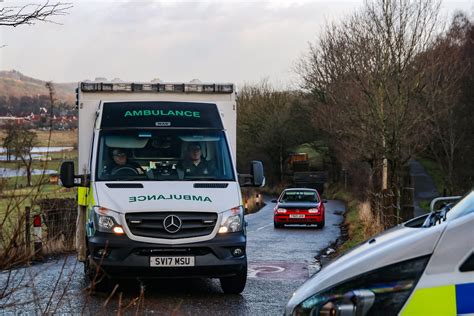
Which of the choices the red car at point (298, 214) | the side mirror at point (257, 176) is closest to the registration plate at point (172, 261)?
the side mirror at point (257, 176)

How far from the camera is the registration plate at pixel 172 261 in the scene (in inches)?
387

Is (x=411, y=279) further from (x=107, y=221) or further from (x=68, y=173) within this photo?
(x=68, y=173)

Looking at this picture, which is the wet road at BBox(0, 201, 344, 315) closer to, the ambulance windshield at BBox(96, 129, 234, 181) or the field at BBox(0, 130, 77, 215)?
the field at BBox(0, 130, 77, 215)

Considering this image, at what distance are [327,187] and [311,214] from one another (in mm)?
42956

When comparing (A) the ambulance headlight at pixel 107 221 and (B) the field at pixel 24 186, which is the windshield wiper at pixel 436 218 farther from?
(A) the ambulance headlight at pixel 107 221

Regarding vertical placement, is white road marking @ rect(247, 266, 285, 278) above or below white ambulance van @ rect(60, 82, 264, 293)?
below

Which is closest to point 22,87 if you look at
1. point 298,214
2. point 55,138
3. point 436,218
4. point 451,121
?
point 55,138

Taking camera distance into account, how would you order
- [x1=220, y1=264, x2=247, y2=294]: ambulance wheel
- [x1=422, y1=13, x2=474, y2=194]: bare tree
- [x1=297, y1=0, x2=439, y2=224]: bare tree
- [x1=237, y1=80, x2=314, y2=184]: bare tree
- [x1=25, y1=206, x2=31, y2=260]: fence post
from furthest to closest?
[x1=237, y1=80, x2=314, y2=184]: bare tree, [x1=422, y1=13, x2=474, y2=194]: bare tree, [x1=297, y1=0, x2=439, y2=224]: bare tree, [x1=220, y1=264, x2=247, y2=294]: ambulance wheel, [x1=25, y1=206, x2=31, y2=260]: fence post

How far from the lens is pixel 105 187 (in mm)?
10453

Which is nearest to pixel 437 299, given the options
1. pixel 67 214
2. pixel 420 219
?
pixel 420 219

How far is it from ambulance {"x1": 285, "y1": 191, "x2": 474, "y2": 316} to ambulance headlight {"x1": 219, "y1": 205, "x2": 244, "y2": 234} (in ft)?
21.0

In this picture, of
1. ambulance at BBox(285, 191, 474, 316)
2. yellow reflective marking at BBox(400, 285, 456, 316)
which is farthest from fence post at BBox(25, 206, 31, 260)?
yellow reflective marking at BBox(400, 285, 456, 316)

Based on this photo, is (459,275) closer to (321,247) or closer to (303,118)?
(321,247)

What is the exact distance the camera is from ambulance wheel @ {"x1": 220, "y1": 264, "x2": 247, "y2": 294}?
10.5 m
